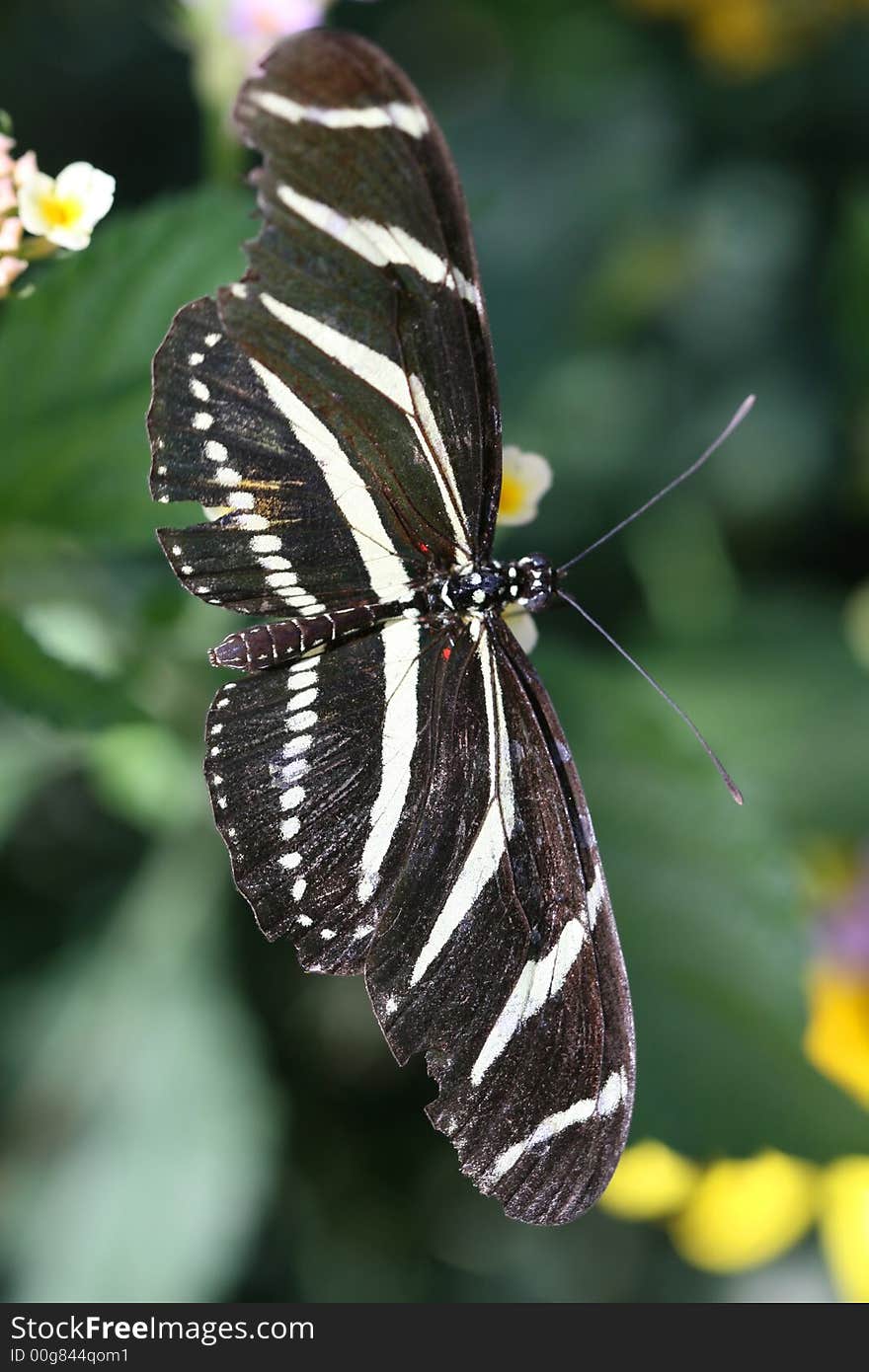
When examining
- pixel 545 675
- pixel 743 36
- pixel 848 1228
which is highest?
pixel 743 36

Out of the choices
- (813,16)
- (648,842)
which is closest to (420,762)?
(648,842)

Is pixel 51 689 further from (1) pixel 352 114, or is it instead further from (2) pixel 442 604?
(1) pixel 352 114

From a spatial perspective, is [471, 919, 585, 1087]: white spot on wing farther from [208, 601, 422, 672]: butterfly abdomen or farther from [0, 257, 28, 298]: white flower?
[0, 257, 28, 298]: white flower

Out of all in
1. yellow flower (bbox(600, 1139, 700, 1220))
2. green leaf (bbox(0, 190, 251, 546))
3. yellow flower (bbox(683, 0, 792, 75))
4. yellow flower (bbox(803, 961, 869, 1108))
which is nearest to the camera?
green leaf (bbox(0, 190, 251, 546))

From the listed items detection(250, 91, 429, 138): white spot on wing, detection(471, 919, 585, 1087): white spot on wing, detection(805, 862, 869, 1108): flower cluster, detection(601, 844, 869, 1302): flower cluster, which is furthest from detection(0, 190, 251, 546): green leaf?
detection(805, 862, 869, 1108): flower cluster

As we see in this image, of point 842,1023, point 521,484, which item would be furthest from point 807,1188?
point 521,484

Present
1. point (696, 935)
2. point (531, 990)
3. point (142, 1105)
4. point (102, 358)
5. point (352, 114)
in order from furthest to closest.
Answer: point (142, 1105), point (696, 935), point (102, 358), point (531, 990), point (352, 114)

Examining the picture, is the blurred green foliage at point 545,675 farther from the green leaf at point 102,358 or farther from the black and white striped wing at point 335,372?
the black and white striped wing at point 335,372

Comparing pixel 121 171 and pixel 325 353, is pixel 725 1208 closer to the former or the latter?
pixel 325 353
